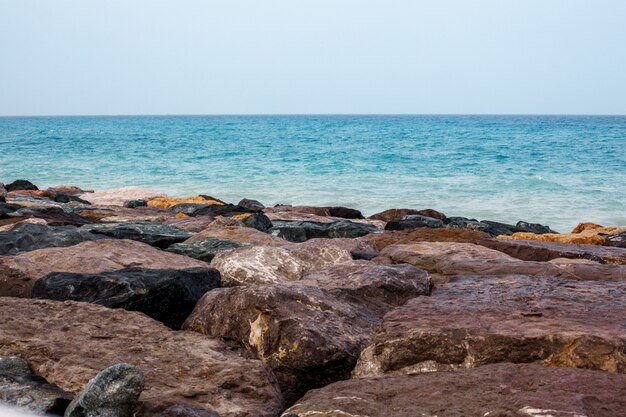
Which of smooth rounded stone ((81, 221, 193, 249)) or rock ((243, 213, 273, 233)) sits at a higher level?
smooth rounded stone ((81, 221, 193, 249))

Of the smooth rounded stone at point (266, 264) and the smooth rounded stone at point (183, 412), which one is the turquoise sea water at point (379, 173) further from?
the smooth rounded stone at point (183, 412)

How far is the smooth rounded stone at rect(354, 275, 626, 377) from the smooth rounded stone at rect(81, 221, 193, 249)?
344 centimetres

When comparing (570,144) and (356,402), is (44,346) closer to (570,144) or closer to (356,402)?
(356,402)

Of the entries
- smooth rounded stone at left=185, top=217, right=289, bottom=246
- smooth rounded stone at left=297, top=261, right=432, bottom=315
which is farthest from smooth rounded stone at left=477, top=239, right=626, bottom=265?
smooth rounded stone at left=185, top=217, right=289, bottom=246

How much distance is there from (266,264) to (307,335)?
5.18 ft

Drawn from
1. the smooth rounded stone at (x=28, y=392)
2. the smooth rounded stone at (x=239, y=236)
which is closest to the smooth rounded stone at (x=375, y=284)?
the smooth rounded stone at (x=28, y=392)

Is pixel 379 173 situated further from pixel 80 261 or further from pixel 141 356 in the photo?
pixel 141 356

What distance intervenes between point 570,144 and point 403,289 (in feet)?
Result: 126

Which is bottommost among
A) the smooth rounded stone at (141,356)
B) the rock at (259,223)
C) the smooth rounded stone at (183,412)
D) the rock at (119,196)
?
the rock at (119,196)

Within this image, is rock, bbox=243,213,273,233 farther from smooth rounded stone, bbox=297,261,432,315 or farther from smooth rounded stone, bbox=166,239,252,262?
smooth rounded stone, bbox=297,261,432,315

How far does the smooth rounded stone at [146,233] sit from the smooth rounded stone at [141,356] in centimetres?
290

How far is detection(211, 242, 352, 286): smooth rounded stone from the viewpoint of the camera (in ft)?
15.5

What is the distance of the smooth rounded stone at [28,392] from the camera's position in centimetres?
266

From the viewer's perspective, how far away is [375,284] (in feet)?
13.8
